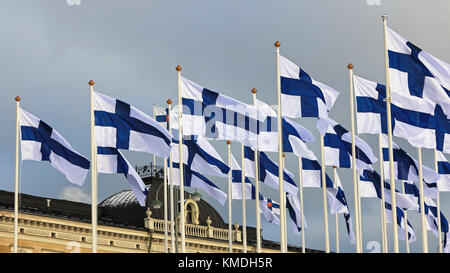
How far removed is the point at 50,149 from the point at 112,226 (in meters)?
28.8

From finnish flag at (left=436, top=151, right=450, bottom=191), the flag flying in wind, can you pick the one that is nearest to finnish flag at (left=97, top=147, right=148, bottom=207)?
the flag flying in wind

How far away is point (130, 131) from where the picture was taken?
1467 inches

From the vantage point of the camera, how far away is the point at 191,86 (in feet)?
130

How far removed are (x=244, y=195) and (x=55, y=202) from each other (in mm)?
24430

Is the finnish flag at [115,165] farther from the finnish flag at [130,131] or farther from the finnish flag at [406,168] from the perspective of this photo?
the finnish flag at [406,168]

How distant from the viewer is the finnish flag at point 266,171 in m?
45.5

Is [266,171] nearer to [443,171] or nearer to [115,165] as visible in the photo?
[115,165]

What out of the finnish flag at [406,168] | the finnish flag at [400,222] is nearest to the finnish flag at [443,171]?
the finnish flag at [400,222]

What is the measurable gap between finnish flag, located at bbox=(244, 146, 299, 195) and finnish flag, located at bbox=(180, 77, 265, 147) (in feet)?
17.4

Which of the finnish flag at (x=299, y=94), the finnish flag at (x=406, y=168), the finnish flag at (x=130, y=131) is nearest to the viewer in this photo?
the finnish flag at (x=130, y=131)

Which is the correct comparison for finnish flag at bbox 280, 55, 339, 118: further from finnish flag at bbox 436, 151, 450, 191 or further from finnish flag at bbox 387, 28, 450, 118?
finnish flag at bbox 436, 151, 450, 191

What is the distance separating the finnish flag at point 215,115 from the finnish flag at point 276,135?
615 millimetres

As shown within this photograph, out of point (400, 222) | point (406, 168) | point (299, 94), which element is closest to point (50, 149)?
point (299, 94)
